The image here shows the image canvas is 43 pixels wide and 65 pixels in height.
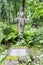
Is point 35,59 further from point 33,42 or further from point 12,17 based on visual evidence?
point 12,17

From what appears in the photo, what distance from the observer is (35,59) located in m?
6.29

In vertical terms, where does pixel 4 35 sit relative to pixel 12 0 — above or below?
below

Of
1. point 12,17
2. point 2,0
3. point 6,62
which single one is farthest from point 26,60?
point 12,17

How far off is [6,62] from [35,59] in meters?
1.35

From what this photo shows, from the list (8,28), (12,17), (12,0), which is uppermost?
(12,0)

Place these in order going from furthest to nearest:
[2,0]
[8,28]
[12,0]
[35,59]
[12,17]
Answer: [12,17] → [12,0] → [2,0] → [8,28] → [35,59]

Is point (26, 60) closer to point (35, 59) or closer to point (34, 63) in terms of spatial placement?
point (34, 63)

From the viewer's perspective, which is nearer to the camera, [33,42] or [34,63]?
[34,63]

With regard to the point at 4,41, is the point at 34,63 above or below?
above

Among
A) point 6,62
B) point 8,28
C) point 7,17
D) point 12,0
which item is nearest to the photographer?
point 6,62

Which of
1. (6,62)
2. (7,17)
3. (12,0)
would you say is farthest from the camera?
(7,17)

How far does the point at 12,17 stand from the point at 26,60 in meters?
10.0

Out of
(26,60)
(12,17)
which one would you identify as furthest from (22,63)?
(12,17)

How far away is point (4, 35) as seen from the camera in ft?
29.7
